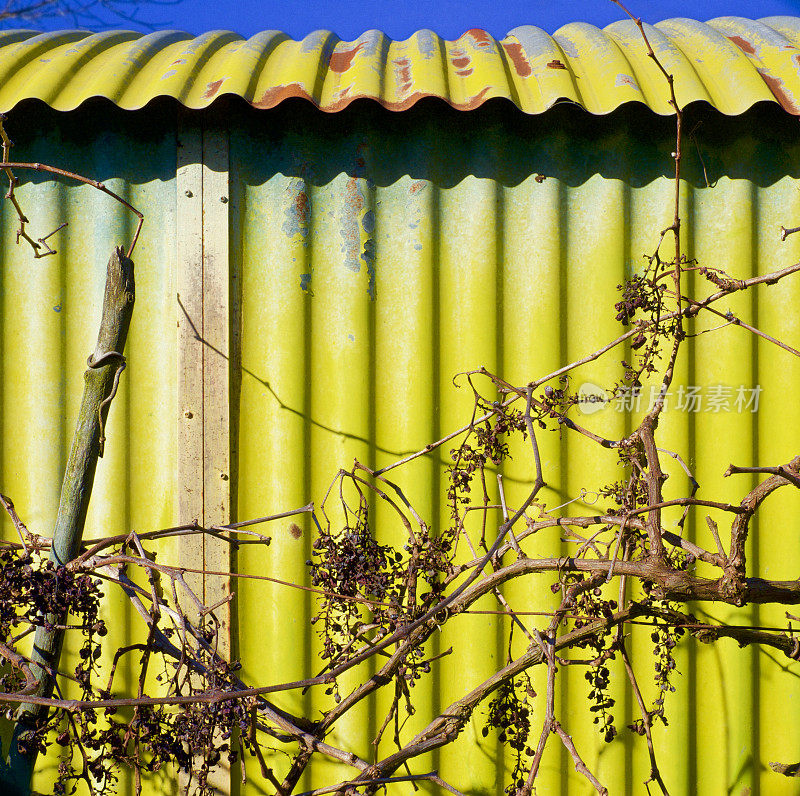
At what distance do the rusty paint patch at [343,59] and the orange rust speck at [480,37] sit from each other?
437mm

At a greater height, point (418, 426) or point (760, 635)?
point (418, 426)

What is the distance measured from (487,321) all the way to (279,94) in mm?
1002

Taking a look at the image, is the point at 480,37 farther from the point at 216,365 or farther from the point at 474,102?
the point at 216,365

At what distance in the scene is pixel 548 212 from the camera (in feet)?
6.93

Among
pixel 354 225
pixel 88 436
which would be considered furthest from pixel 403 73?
pixel 88 436

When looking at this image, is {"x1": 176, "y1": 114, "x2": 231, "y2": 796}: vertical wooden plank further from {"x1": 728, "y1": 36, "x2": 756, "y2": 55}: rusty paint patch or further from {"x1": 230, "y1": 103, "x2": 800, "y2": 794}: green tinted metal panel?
{"x1": 728, "y1": 36, "x2": 756, "y2": 55}: rusty paint patch

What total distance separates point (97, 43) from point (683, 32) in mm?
2282

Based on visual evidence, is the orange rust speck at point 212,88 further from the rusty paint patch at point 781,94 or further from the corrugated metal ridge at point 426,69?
the rusty paint patch at point 781,94

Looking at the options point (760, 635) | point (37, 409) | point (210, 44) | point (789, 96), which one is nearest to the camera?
point (760, 635)

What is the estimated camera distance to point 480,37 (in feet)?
7.72

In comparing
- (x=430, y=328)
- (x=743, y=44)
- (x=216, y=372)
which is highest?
(x=743, y=44)

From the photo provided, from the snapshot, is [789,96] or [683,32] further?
[683,32]

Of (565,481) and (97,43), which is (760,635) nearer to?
(565,481)

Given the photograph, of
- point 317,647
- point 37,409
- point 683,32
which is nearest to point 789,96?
point 683,32
